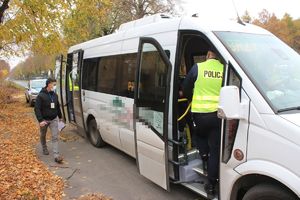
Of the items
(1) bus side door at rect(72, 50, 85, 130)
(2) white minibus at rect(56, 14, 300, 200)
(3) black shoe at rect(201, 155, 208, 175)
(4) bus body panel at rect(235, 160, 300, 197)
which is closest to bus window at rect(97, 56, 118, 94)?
(2) white minibus at rect(56, 14, 300, 200)

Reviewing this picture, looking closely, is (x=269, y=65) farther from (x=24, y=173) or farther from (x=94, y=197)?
(x=24, y=173)

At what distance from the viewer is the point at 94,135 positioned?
27.6 ft

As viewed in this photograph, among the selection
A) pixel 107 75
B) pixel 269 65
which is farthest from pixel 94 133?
pixel 269 65

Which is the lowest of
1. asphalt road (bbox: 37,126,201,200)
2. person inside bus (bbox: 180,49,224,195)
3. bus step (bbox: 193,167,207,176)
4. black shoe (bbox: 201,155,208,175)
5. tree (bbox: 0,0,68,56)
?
asphalt road (bbox: 37,126,201,200)

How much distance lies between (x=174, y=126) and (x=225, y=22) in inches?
62.2

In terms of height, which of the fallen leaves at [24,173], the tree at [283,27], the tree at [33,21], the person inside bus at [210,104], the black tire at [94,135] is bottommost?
the fallen leaves at [24,173]

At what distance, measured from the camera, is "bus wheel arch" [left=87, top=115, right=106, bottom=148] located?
8170 millimetres

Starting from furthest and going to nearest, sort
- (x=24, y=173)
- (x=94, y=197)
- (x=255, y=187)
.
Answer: (x=24, y=173)
(x=94, y=197)
(x=255, y=187)

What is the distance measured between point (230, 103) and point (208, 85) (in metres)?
0.83

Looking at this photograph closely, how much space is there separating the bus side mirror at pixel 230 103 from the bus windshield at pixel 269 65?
0.99 feet

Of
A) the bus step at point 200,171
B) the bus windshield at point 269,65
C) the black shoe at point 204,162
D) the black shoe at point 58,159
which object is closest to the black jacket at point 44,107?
the black shoe at point 58,159

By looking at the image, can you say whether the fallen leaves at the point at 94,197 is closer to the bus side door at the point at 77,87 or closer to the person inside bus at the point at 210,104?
the person inside bus at the point at 210,104

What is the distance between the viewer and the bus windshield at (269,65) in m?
3.56

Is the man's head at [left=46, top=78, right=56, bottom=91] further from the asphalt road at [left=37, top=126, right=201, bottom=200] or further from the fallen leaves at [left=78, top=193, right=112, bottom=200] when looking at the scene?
the fallen leaves at [left=78, top=193, right=112, bottom=200]
